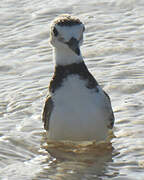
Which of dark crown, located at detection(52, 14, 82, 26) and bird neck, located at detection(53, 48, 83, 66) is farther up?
dark crown, located at detection(52, 14, 82, 26)

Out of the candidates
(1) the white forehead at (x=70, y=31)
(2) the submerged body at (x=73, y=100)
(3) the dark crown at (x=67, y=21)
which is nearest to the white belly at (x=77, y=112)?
(2) the submerged body at (x=73, y=100)

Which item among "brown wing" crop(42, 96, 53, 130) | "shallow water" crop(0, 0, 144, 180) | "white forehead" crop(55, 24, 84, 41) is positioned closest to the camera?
"shallow water" crop(0, 0, 144, 180)

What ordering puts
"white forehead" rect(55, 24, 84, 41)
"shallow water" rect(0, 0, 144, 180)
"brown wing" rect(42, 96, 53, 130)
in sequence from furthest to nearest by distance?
1. "brown wing" rect(42, 96, 53, 130)
2. "white forehead" rect(55, 24, 84, 41)
3. "shallow water" rect(0, 0, 144, 180)

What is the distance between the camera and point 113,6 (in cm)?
1241

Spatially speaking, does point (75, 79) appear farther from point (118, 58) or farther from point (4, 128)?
point (118, 58)

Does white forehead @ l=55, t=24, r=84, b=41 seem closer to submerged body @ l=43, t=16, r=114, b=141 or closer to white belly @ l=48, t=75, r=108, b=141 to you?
submerged body @ l=43, t=16, r=114, b=141

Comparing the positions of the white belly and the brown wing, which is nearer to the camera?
the white belly

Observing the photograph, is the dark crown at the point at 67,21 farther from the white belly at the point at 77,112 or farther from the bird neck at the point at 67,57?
the white belly at the point at 77,112

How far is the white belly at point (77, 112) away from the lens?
25.5 feet

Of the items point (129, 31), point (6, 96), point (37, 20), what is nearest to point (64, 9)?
point (37, 20)

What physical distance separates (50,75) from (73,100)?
7.70ft

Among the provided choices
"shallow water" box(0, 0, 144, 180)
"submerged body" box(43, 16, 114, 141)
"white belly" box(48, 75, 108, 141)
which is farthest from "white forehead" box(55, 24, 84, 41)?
"shallow water" box(0, 0, 144, 180)

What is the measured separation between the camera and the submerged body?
7.78m

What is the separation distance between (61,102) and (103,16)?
176 inches
